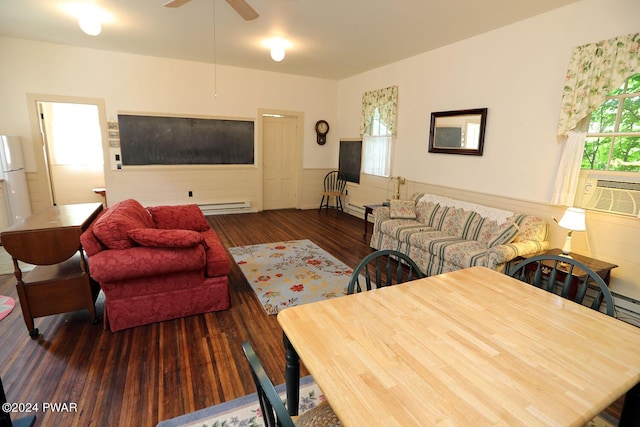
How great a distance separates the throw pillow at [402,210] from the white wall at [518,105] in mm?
567

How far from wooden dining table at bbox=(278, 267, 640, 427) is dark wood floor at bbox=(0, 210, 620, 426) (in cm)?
92

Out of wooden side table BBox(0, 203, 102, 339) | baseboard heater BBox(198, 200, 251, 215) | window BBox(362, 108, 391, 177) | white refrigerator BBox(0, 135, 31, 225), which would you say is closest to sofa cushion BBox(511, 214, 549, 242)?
window BBox(362, 108, 391, 177)

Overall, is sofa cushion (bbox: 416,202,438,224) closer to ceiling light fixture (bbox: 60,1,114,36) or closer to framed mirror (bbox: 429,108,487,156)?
framed mirror (bbox: 429,108,487,156)

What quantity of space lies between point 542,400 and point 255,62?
5.93 meters

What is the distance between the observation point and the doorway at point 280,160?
21.7ft

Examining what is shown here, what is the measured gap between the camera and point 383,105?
17.9 feet

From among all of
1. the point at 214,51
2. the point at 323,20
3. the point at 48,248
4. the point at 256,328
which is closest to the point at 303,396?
the point at 256,328

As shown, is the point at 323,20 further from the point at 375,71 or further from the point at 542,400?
the point at 542,400

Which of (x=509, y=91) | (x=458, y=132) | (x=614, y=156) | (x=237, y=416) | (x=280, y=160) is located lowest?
(x=237, y=416)

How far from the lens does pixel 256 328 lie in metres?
2.61

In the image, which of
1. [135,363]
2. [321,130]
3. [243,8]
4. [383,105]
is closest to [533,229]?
[383,105]

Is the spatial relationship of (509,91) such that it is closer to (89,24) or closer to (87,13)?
(89,24)

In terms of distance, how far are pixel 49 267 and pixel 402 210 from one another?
3.80 m

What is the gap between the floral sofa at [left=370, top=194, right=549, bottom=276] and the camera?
3.10m
